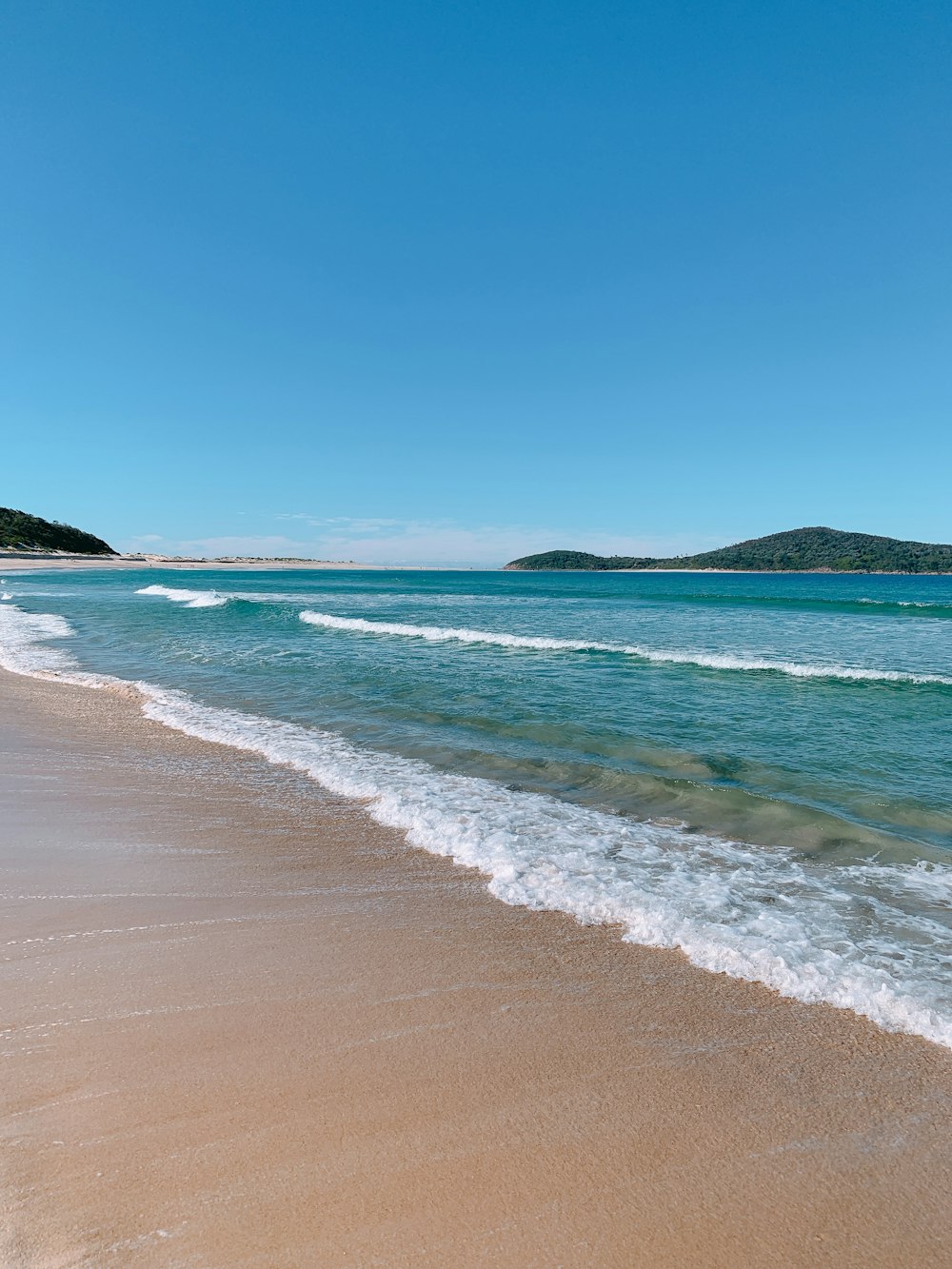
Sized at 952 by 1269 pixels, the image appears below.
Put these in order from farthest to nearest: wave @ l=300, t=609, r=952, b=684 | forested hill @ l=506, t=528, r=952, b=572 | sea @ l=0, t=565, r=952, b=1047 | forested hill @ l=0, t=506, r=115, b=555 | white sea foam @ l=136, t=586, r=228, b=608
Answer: forested hill @ l=506, t=528, r=952, b=572 → forested hill @ l=0, t=506, r=115, b=555 → white sea foam @ l=136, t=586, r=228, b=608 → wave @ l=300, t=609, r=952, b=684 → sea @ l=0, t=565, r=952, b=1047

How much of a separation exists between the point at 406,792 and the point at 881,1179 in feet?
18.0

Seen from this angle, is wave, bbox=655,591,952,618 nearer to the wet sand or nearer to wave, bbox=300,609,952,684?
wave, bbox=300,609,952,684

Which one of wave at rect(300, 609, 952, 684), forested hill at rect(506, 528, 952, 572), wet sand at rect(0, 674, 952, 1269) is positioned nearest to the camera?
wet sand at rect(0, 674, 952, 1269)

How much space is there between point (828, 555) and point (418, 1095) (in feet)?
618

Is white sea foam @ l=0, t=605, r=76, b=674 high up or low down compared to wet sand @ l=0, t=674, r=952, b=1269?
up

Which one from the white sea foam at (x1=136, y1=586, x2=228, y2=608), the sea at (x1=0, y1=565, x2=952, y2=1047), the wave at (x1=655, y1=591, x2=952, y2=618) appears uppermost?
the wave at (x1=655, y1=591, x2=952, y2=618)

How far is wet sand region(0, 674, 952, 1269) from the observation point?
235cm

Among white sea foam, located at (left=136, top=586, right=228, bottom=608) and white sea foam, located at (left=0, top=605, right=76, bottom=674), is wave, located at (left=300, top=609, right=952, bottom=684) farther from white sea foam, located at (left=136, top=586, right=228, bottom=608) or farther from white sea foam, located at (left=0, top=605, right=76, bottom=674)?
white sea foam, located at (left=136, top=586, right=228, bottom=608)

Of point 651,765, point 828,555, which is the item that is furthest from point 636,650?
point 828,555

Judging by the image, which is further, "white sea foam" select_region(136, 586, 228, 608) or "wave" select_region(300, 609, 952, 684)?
"white sea foam" select_region(136, 586, 228, 608)

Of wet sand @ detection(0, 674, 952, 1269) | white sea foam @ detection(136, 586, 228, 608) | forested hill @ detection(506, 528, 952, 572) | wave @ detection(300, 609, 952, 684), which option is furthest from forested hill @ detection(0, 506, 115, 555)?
forested hill @ detection(506, 528, 952, 572)

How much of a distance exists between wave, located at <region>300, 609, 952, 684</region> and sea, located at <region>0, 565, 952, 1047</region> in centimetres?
19

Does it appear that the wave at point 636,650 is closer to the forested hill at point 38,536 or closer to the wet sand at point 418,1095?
the wet sand at point 418,1095

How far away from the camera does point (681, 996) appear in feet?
12.8
